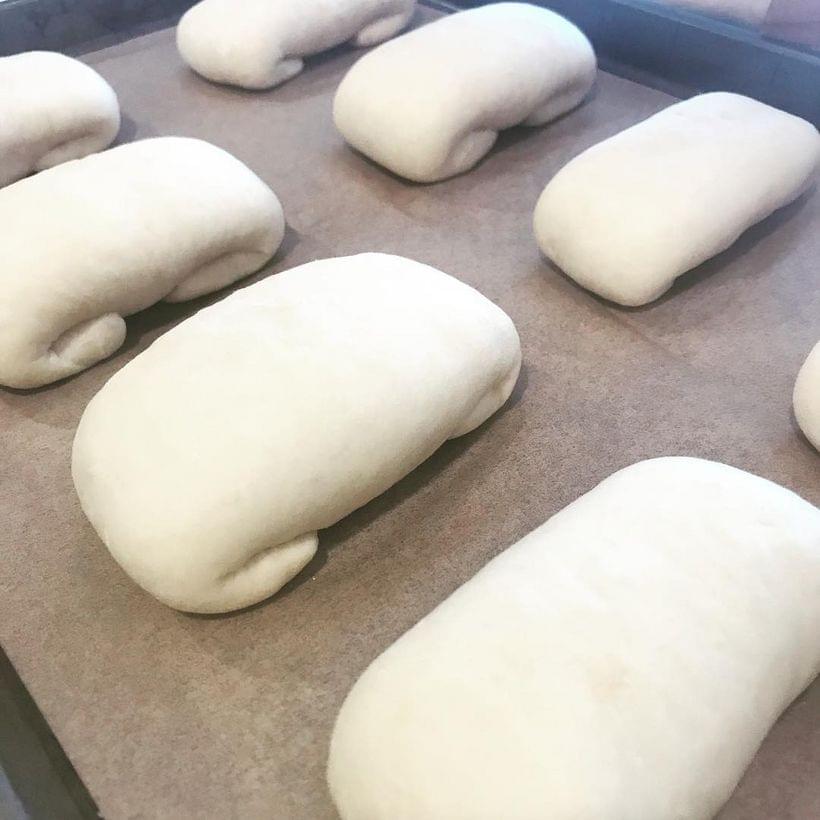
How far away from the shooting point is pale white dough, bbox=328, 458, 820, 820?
0.70m

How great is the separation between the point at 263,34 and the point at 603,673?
159 cm

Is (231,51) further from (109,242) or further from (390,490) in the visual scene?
(390,490)

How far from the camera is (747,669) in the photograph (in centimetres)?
77

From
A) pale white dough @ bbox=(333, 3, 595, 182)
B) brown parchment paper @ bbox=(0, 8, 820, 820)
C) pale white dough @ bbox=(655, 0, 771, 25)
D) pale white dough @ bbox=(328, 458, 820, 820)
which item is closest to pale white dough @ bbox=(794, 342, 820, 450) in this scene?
brown parchment paper @ bbox=(0, 8, 820, 820)

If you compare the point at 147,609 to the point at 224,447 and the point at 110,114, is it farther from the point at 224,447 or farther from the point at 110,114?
the point at 110,114

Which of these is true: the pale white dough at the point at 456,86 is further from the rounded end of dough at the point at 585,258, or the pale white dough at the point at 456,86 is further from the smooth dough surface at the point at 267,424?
the smooth dough surface at the point at 267,424

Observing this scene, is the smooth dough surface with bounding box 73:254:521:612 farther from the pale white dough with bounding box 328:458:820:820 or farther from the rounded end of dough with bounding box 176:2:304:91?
the rounded end of dough with bounding box 176:2:304:91

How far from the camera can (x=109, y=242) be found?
120 cm

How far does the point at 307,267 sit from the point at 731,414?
66cm

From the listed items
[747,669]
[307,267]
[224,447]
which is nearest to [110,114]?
[307,267]

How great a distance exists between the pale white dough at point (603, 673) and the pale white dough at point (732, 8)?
1.20m

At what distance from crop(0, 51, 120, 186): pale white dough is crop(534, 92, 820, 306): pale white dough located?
911 millimetres

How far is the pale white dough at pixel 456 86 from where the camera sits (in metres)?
1.52

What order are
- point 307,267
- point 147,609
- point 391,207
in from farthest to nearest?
point 391,207 < point 307,267 < point 147,609
